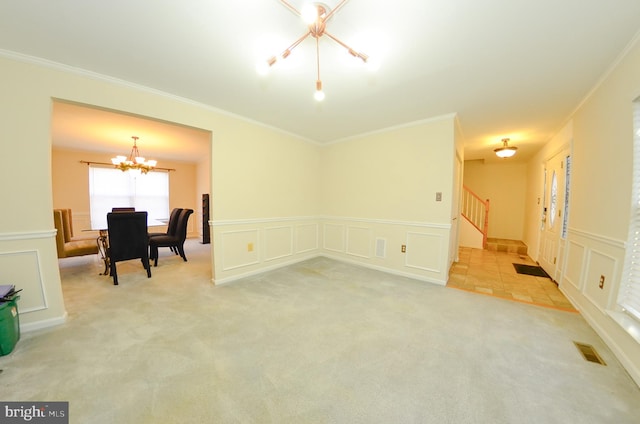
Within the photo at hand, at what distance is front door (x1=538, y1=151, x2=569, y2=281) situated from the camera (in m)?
3.29

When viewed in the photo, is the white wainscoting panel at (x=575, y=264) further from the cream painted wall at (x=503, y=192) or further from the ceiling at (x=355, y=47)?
the cream painted wall at (x=503, y=192)

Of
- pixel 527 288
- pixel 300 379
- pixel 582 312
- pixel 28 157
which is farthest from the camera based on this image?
A: pixel 527 288

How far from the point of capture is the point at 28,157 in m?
1.94

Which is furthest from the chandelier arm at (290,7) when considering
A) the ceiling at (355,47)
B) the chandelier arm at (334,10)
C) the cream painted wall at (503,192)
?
the cream painted wall at (503,192)

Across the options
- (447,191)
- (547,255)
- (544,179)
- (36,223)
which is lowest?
(547,255)

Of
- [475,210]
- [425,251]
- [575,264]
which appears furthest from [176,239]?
[475,210]

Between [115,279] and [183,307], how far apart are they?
1.41m

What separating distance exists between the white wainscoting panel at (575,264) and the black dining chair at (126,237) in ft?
18.5

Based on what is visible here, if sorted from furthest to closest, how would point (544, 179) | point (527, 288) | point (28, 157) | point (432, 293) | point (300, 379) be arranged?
point (544, 179) → point (527, 288) → point (432, 293) → point (28, 157) → point (300, 379)

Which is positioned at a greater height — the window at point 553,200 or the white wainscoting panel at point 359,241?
the window at point 553,200

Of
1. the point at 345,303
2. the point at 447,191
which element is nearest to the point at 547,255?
the point at 447,191

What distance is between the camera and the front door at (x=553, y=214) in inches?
129

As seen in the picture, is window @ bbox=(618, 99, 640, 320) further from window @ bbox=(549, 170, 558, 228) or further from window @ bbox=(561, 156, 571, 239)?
window @ bbox=(549, 170, 558, 228)

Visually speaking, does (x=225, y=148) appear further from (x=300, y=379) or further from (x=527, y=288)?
(x=527, y=288)
